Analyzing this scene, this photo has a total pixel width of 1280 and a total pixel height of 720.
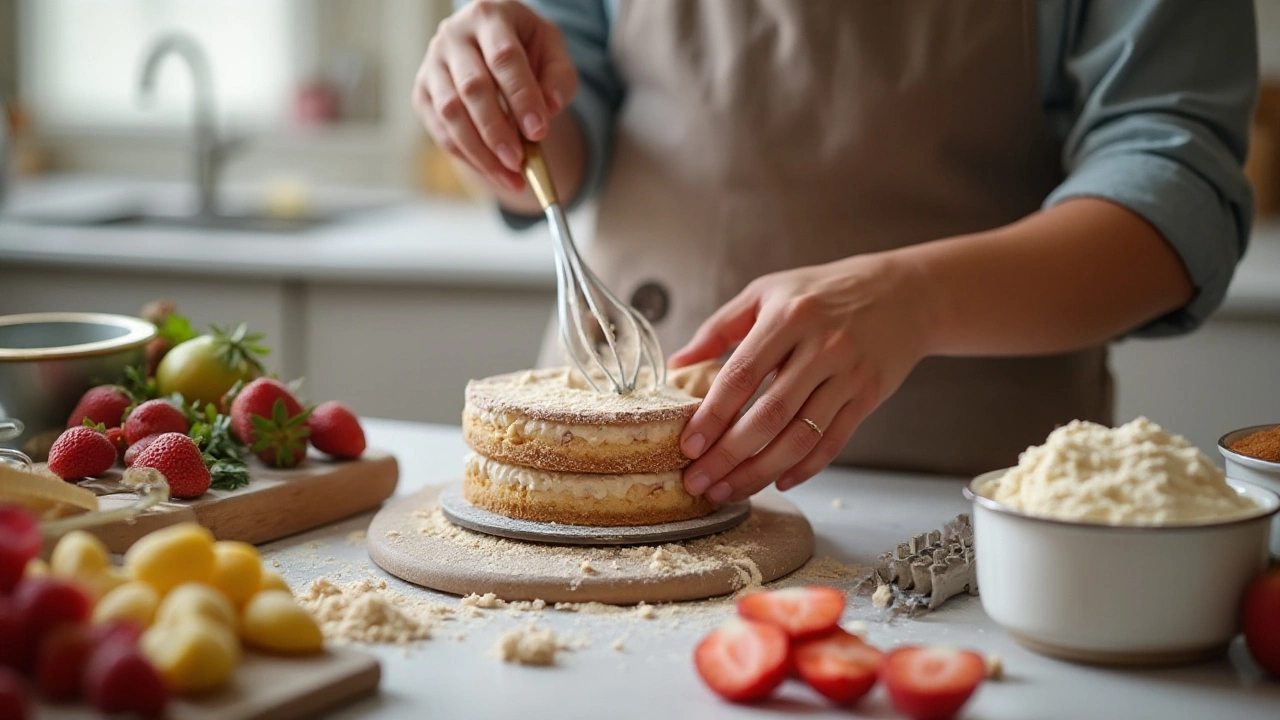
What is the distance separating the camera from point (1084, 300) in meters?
1.29

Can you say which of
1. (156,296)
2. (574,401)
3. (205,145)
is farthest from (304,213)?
(574,401)

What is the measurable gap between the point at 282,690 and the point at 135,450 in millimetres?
455

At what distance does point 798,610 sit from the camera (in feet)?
2.79

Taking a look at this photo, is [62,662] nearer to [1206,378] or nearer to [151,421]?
[151,421]

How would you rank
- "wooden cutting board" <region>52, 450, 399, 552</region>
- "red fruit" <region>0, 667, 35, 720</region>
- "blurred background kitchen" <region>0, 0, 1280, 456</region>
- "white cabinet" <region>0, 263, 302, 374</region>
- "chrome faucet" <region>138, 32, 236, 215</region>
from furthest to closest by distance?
"chrome faucet" <region>138, 32, 236, 215</region>
"white cabinet" <region>0, 263, 302, 374</region>
"blurred background kitchen" <region>0, 0, 1280, 456</region>
"wooden cutting board" <region>52, 450, 399, 552</region>
"red fruit" <region>0, 667, 35, 720</region>

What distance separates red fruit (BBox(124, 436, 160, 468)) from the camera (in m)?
1.13

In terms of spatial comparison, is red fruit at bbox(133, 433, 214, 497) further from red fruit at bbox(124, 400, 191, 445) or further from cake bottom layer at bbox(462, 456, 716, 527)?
cake bottom layer at bbox(462, 456, 716, 527)

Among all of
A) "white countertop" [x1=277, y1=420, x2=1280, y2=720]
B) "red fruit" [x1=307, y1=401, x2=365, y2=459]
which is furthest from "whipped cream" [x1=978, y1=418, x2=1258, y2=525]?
"red fruit" [x1=307, y1=401, x2=365, y2=459]

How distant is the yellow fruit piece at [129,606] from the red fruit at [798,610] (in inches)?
14.5

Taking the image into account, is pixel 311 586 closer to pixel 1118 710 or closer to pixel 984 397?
pixel 1118 710

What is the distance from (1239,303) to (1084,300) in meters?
1.03

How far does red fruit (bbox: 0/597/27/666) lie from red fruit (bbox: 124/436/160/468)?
0.40 metres

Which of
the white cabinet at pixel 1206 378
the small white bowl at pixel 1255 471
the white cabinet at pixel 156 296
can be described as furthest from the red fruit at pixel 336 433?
the white cabinet at pixel 1206 378

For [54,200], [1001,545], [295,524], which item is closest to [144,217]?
[54,200]
